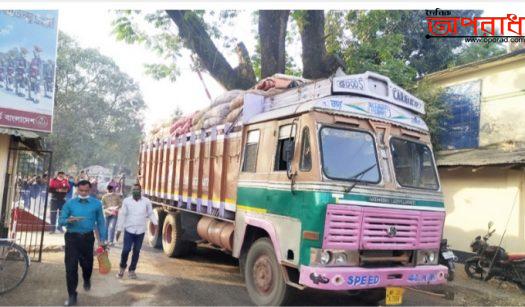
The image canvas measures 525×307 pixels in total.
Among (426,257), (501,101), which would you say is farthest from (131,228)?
(501,101)

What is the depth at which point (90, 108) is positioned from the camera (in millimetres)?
36125

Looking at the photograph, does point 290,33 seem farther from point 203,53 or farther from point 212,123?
point 212,123

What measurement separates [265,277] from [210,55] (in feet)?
26.8

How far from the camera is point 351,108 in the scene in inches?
219

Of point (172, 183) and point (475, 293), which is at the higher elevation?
point (172, 183)

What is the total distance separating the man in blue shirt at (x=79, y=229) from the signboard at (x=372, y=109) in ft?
10.7

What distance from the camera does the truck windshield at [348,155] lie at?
520 centimetres

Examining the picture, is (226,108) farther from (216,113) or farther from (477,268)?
(477,268)

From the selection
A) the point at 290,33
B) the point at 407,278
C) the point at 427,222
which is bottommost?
the point at 407,278

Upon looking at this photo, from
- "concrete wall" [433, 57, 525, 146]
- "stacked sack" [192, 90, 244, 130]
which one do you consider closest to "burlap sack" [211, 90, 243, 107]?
"stacked sack" [192, 90, 244, 130]

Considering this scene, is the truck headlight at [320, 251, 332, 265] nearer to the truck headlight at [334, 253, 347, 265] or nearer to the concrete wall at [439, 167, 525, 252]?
the truck headlight at [334, 253, 347, 265]

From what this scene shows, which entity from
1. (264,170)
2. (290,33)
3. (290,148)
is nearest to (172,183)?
(264,170)

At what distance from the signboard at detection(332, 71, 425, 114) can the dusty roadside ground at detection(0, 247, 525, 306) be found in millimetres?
2658

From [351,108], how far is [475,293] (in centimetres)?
463
